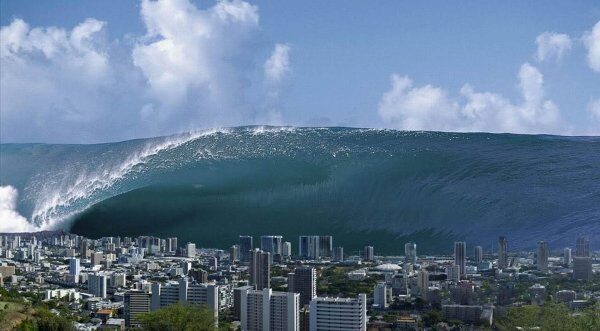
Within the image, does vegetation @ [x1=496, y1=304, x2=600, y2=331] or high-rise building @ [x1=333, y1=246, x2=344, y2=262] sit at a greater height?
high-rise building @ [x1=333, y1=246, x2=344, y2=262]

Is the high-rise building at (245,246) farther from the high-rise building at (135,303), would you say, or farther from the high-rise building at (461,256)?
the high-rise building at (461,256)

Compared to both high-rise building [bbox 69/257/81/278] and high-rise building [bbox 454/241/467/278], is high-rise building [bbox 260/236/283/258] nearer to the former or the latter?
high-rise building [bbox 454/241/467/278]

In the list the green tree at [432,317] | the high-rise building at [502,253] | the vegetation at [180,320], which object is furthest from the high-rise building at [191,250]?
the green tree at [432,317]

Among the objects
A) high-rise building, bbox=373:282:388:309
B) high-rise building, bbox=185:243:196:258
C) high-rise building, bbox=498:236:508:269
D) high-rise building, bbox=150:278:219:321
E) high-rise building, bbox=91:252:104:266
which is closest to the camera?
high-rise building, bbox=498:236:508:269

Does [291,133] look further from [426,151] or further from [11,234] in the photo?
Answer: [11,234]

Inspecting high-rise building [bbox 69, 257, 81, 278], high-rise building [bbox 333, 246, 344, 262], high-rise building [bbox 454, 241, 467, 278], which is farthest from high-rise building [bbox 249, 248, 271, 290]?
high-rise building [bbox 69, 257, 81, 278]

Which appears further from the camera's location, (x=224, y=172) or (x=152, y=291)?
(x=224, y=172)

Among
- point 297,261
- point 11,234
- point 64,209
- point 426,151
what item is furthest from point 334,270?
point 11,234
